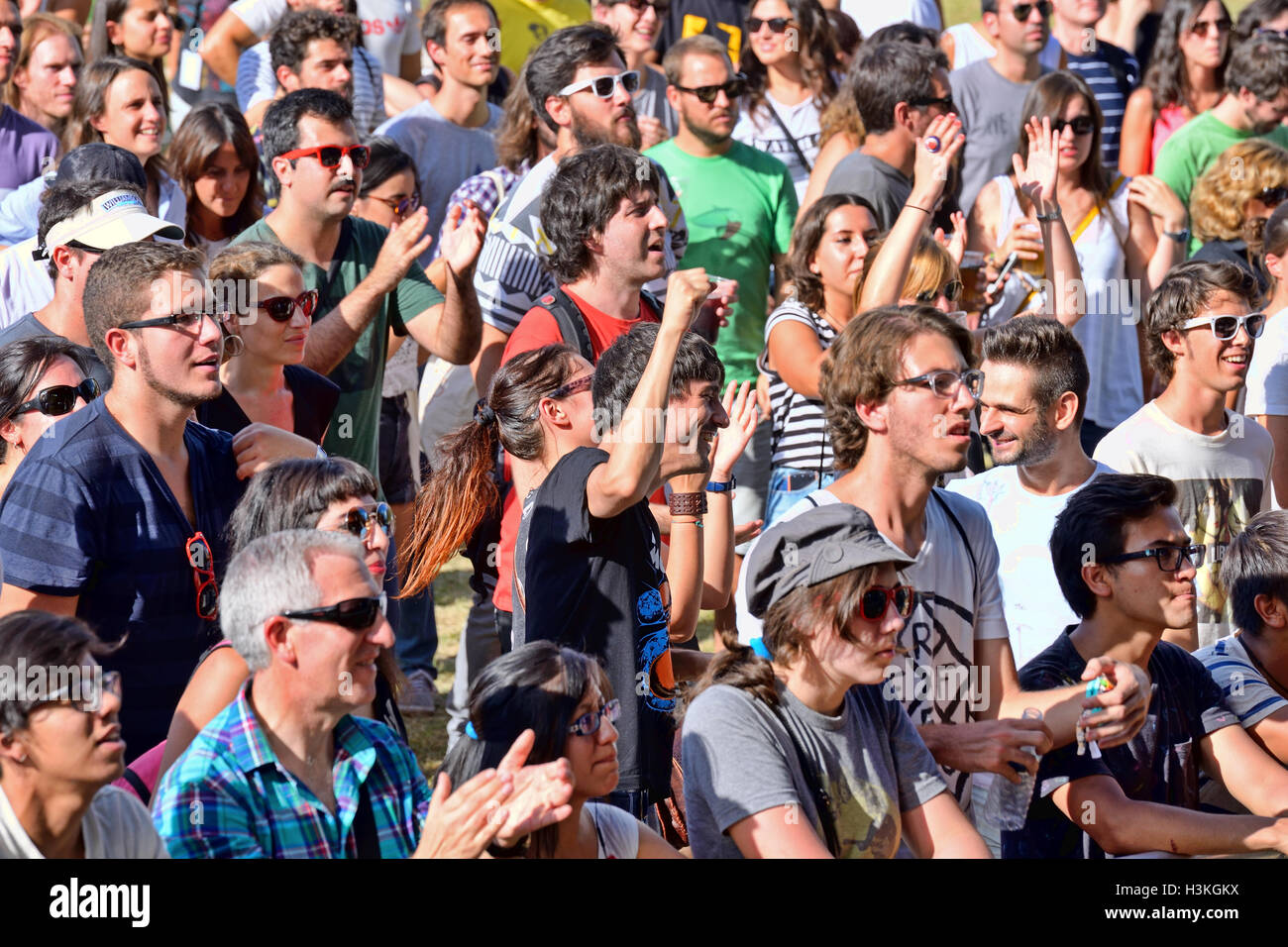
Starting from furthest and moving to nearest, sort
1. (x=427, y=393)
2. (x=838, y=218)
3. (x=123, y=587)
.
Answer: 1. (x=427, y=393)
2. (x=838, y=218)
3. (x=123, y=587)

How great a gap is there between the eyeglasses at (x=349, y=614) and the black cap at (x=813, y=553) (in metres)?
0.87

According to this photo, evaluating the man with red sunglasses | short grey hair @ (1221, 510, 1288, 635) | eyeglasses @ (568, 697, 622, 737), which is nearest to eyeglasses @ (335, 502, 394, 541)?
eyeglasses @ (568, 697, 622, 737)

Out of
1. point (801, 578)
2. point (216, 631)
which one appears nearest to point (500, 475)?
point (216, 631)

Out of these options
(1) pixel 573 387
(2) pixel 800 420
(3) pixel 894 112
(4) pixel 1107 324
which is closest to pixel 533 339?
(1) pixel 573 387

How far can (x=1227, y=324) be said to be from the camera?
5191mm

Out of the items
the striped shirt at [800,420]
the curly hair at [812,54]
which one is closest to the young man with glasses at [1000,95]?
the curly hair at [812,54]

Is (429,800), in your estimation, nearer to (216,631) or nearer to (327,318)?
(216,631)

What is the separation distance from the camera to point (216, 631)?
3.82 m

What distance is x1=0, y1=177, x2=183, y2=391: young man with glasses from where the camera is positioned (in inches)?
186

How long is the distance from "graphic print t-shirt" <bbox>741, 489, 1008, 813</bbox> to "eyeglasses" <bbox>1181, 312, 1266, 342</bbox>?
171cm

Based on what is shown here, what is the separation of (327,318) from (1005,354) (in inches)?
89.6

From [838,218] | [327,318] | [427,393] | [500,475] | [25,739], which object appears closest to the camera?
[25,739]
